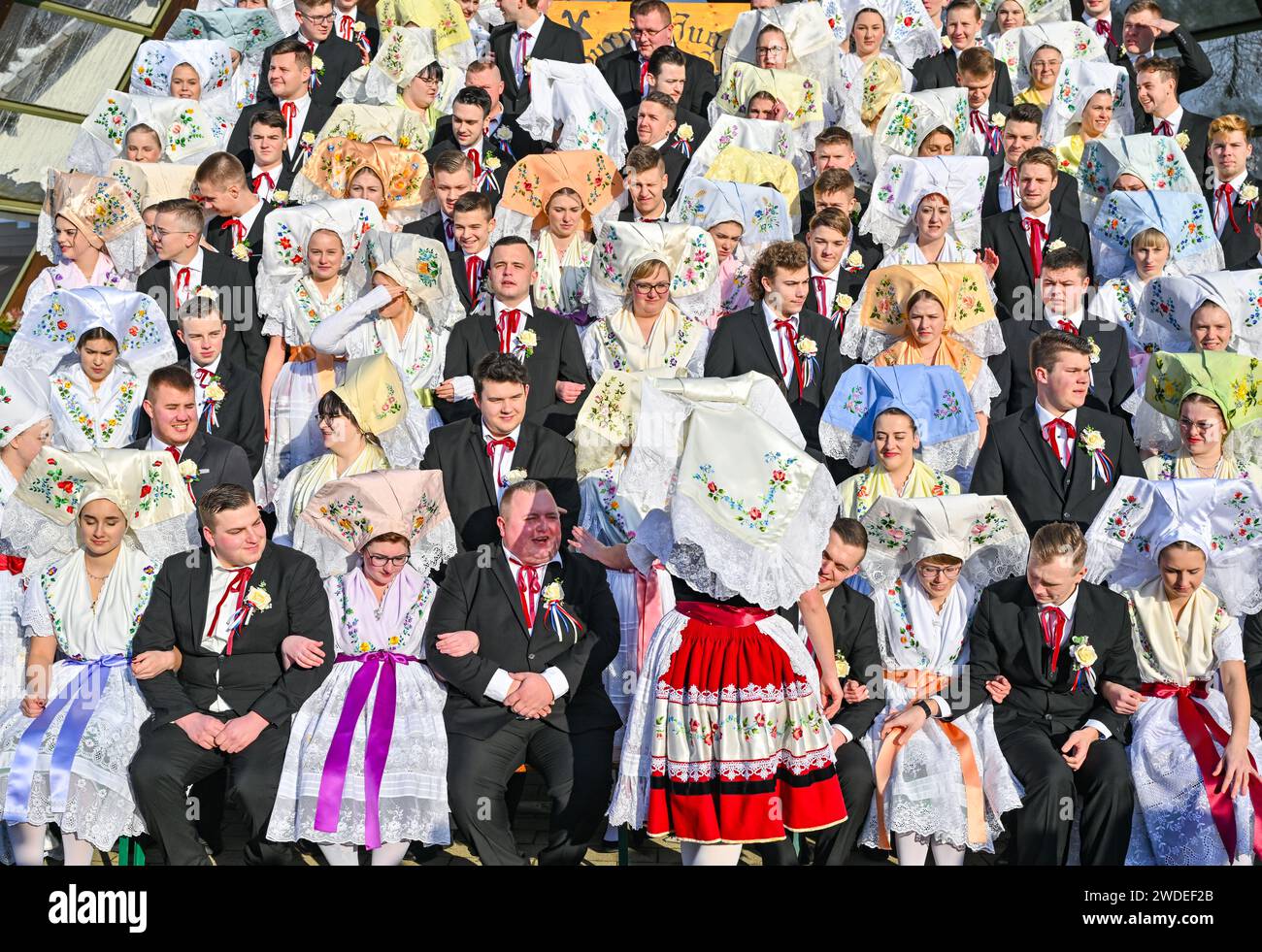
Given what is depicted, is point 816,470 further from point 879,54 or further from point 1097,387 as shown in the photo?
point 879,54

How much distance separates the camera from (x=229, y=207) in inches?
324

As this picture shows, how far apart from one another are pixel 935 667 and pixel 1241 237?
14.1ft

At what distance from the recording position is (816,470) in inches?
181

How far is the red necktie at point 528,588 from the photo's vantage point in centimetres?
545

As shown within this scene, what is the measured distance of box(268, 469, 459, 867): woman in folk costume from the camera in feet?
16.7

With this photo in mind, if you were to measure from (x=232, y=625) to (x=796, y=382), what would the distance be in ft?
9.74

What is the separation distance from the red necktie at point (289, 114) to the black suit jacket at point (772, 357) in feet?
12.0

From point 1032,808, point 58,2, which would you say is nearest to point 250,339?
point 1032,808

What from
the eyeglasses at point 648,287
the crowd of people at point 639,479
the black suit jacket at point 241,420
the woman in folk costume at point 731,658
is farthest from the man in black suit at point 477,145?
the woman in folk costume at point 731,658

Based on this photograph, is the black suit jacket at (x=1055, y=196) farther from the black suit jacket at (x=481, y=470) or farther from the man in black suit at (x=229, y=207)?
the man in black suit at (x=229, y=207)

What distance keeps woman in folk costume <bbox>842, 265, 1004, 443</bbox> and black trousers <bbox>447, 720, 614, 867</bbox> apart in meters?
2.67

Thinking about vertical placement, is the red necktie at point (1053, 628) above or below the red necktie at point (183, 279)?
below

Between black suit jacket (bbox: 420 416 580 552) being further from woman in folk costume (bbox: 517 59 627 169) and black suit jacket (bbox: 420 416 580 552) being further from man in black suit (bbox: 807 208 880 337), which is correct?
woman in folk costume (bbox: 517 59 627 169)

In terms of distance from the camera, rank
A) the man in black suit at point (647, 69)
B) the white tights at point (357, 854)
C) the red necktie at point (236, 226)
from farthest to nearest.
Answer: the man in black suit at point (647, 69), the red necktie at point (236, 226), the white tights at point (357, 854)
